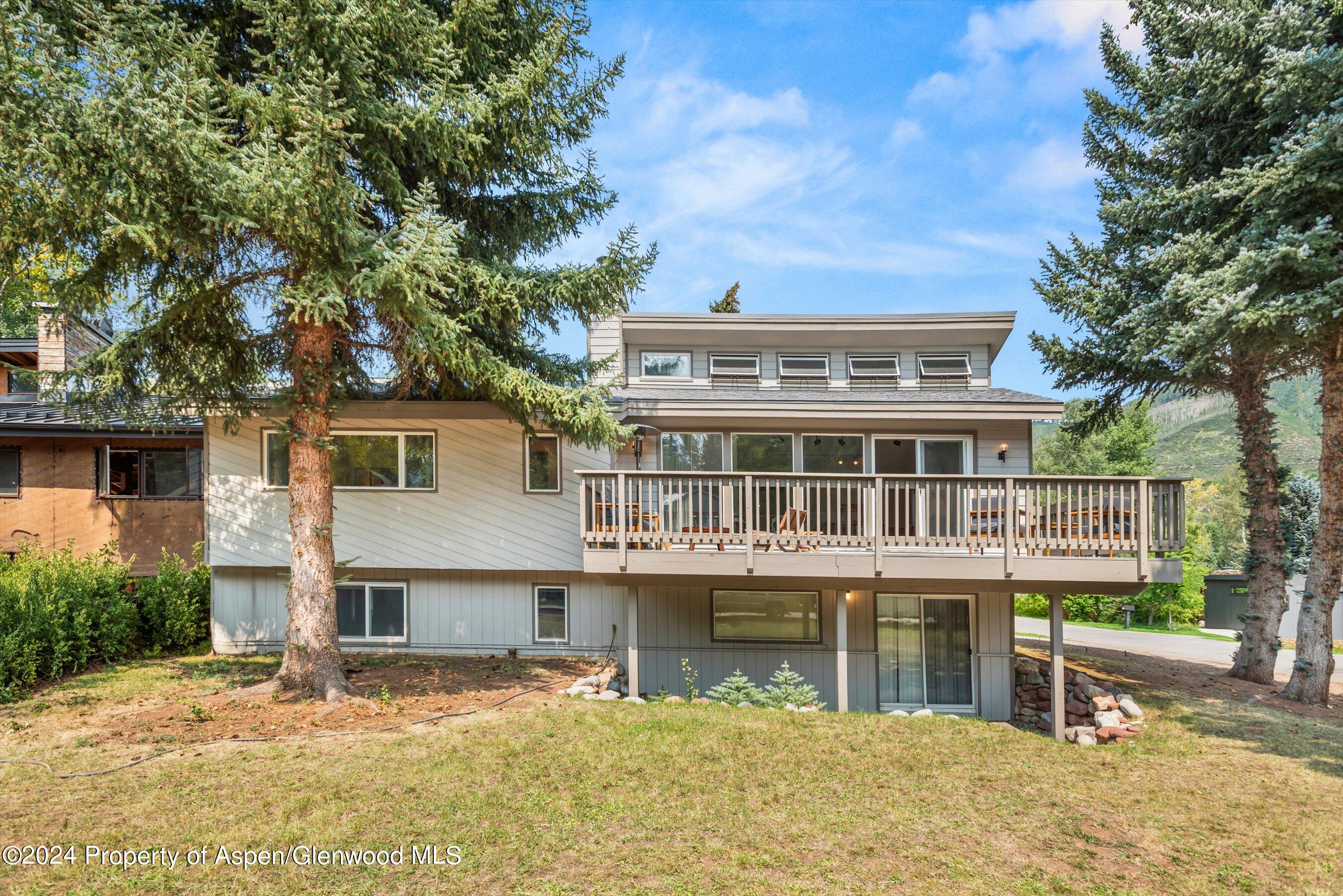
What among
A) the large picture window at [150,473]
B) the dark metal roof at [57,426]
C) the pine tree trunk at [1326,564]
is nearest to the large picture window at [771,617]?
the pine tree trunk at [1326,564]

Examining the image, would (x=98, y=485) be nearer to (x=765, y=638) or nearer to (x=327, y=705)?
(x=327, y=705)

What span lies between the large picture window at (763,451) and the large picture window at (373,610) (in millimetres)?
6193

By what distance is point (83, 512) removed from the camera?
43.6 feet

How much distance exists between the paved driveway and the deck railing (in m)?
7.39

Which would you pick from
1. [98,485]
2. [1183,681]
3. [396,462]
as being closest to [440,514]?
[396,462]

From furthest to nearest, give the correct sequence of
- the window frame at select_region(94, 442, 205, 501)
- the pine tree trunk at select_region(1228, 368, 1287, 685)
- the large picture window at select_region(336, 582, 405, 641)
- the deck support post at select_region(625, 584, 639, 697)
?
the window frame at select_region(94, 442, 205, 501) → the large picture window at select_region(336, 582, 405, 641) → the pine tree trunk at select_region(1228, 368, 1287, 685) → the deck support post at select_region(625, 584, 639, 697)

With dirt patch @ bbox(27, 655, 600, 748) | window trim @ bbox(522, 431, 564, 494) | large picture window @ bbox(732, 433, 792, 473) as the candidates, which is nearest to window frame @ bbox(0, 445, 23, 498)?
dirt patch @ bbox(27, 655, 600, 748)

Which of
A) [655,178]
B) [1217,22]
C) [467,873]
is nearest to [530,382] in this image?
[467,873]

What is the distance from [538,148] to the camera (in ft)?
28.0

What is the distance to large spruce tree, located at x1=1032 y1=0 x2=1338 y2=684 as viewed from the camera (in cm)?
869

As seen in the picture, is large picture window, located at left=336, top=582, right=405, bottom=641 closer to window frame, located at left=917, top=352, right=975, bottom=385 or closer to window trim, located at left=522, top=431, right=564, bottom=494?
window trim, located at left=522, top=431, right=564, bottom=494

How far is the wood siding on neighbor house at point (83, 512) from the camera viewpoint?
1309cm

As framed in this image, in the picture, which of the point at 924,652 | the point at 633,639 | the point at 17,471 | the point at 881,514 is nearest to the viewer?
the point at 881,514

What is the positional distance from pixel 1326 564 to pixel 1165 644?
341 inches
